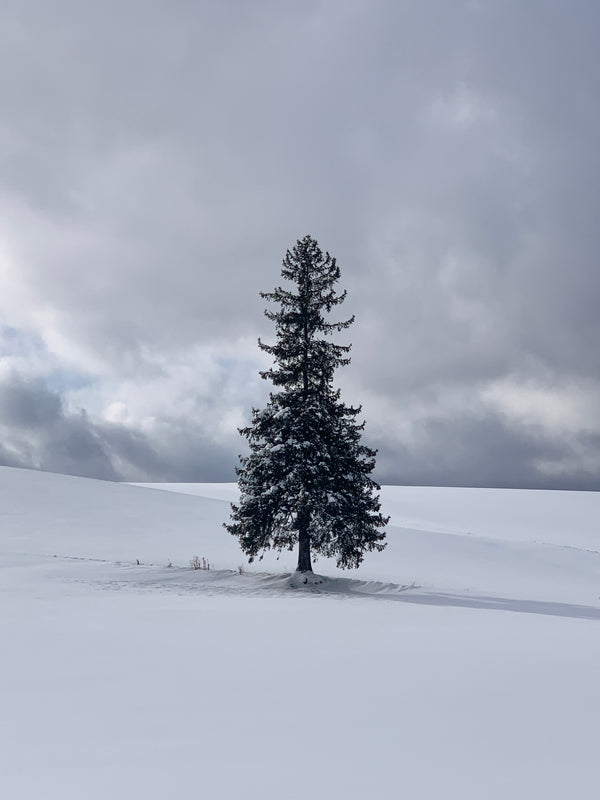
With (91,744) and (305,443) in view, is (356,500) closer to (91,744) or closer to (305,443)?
(305,443)

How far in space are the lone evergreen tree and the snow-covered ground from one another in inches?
71.0

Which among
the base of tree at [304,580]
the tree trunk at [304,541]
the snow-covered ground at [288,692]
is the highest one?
the tree trunk at [304,541]

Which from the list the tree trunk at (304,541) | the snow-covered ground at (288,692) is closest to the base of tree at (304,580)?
the tree trunk at (304,541)

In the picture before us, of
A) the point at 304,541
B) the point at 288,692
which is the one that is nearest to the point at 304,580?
the point at 304,541

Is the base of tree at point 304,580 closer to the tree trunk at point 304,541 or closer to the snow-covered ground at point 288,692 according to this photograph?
the tree trunk at point 304,541

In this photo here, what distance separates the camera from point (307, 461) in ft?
57.2

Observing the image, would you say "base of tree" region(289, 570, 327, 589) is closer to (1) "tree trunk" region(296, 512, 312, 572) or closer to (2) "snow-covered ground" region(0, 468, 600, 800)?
(1) "tree trunk" region(296, 512, 312, 572)

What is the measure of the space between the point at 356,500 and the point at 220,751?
13.2 meters

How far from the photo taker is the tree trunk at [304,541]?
57.6ft

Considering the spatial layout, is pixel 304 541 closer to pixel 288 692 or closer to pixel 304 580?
pixel 304 580

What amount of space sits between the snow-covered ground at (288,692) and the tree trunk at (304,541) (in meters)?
1.76

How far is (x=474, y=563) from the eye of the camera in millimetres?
23891

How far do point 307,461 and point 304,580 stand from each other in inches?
135

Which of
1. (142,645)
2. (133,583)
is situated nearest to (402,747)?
(142,645)
